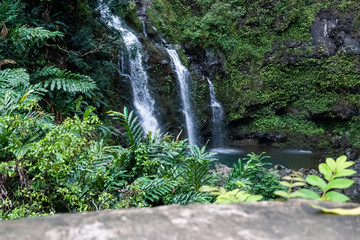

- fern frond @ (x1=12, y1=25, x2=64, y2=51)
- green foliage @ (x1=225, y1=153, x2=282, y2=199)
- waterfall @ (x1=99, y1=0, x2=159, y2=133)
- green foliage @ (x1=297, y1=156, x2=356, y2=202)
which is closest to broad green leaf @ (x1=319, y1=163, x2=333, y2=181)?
green foliage @ (x1=297, y1=156, x2=356, y2=202)

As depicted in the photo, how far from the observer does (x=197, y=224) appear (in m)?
0.66

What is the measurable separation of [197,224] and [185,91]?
1032 cm

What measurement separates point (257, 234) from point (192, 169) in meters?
2.32

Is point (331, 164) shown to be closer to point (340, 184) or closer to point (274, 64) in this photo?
point (340, 184)

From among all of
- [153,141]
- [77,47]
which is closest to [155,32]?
[77,47]

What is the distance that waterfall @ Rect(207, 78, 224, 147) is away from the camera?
12.1m

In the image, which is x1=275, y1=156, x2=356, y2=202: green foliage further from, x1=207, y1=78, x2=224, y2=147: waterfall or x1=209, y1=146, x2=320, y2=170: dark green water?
x1=207, y1=78, x2=224, y2=147: waterfall

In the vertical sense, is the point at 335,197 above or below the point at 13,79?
below

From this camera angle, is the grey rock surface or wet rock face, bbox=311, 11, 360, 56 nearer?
the grey rock surface

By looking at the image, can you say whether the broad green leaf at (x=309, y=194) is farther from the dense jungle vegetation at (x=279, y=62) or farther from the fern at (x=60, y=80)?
the dense jungle vegetation at (x=279, y=62)

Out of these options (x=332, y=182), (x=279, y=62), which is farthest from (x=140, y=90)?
(x=332, y=182)

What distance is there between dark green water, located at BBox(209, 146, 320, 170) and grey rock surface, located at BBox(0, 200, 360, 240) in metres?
8.72

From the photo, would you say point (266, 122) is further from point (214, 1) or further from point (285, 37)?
point (214, 1)

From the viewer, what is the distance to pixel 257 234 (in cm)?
61
